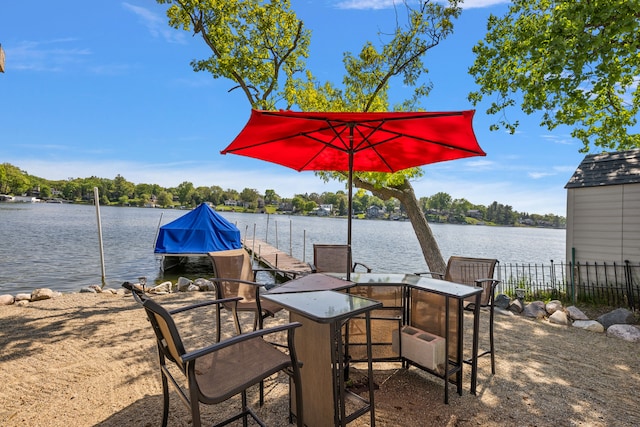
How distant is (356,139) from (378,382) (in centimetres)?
243

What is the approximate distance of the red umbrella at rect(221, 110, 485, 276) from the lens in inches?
107

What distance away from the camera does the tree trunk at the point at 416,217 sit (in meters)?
9.31

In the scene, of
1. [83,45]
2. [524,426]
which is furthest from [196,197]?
[524,426]

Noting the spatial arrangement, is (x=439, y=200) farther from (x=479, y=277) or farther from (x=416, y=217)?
(x=479, y=277)

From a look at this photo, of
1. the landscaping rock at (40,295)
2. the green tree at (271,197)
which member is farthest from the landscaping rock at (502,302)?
the green tree at (271,197)

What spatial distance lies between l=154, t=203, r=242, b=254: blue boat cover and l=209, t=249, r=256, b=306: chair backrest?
8.61 metres

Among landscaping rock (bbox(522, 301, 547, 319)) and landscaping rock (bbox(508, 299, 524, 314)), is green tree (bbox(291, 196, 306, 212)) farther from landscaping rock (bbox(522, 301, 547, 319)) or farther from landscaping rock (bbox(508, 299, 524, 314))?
landscaping rock (bbox(522, 301, 547, 319))

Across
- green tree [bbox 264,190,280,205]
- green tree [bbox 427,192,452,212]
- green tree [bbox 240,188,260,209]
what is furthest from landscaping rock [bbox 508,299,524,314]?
green tree [bbox 264,190,280,205]

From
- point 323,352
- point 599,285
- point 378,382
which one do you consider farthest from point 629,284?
point 323,352

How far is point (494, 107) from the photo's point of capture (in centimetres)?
903

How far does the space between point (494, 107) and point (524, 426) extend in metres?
8.70

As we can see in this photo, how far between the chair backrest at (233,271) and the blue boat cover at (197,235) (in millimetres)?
8614

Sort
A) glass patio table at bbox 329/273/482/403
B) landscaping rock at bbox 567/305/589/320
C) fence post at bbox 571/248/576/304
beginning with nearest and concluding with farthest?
glass patio table at bbox 329/273/482/403 < landscaping rock at bbox 567/305/589/320 < fence post at bbox 571/248/576/304

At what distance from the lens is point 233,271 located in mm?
3445
